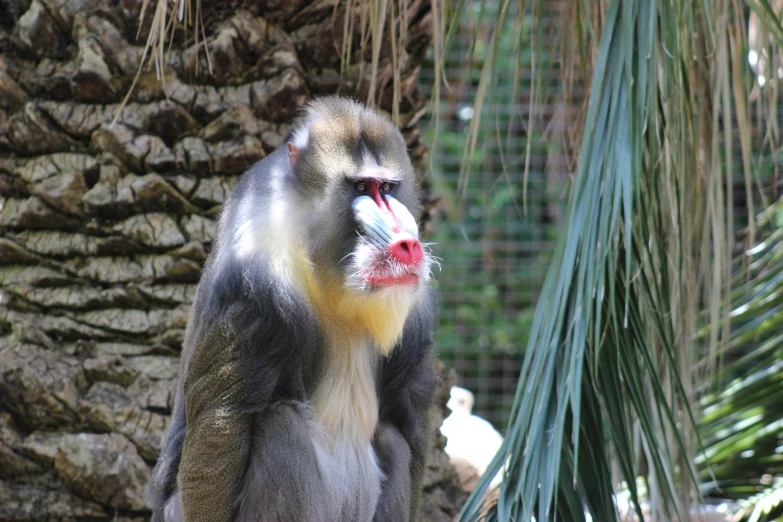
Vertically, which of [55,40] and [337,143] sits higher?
[55,40]

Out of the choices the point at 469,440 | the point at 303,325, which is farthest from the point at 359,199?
the point at 469,440

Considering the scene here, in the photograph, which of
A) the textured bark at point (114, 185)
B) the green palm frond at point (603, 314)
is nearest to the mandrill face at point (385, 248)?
the green palm frond at point (603, 314)

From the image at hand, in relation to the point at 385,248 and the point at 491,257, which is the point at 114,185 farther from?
the point at 491,257

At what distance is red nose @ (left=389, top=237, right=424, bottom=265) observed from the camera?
7.83 ft

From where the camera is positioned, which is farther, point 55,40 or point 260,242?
point 55,40

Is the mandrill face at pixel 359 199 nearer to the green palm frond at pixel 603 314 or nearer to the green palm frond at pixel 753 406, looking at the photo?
the green palm frond at pixel 603 314

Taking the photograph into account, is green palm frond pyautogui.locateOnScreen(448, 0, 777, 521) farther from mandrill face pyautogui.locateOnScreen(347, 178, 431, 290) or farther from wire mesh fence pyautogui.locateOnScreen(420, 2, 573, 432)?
wire mesh fence pyautogui.locateOnScreen(420, 2, 573, 432)

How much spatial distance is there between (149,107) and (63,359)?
932 millimetres

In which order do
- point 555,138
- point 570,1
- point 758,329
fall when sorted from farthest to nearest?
1. point 758,329
2. point 555,138
3. point 570,1

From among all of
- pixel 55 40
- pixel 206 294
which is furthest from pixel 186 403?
pixel 55 40

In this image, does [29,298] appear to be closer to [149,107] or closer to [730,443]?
[149,107]

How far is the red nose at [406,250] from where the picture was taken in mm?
2387

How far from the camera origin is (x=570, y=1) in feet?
10.7

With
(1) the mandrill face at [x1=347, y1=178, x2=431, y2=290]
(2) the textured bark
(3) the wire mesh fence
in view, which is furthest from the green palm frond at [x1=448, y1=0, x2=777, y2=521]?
(3) the wire mesh fence
